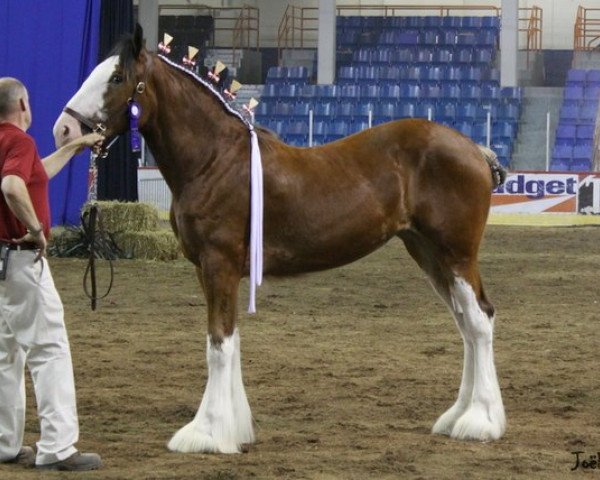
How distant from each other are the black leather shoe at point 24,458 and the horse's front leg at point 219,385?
75 cm

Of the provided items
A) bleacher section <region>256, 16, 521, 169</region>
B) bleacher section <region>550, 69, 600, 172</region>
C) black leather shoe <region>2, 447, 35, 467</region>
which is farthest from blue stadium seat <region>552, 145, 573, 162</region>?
black leather shoe <region>2, 447, 35, 467</region>

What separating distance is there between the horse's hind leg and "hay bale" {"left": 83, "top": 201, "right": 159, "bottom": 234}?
10336 mm

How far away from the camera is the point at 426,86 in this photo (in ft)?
103

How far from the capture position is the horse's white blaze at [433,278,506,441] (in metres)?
6.73

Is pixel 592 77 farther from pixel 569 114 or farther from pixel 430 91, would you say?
pixel 430 91

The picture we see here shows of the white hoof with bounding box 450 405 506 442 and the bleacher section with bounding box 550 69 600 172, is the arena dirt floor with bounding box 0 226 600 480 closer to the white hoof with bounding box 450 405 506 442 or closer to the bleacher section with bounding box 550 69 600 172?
the white hoof with bounding box 450 405 506 442

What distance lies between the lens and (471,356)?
704cm

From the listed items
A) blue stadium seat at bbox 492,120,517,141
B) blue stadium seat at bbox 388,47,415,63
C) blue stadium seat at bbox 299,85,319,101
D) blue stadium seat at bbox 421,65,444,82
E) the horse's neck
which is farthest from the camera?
blue stadium seat at bbox 388,47,415,63

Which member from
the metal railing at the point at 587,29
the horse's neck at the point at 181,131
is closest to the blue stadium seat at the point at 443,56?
the metal railing at the point at 587,29

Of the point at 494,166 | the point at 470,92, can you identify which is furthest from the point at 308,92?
the point at 494,166

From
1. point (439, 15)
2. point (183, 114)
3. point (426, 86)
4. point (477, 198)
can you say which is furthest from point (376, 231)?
point (439, 15)

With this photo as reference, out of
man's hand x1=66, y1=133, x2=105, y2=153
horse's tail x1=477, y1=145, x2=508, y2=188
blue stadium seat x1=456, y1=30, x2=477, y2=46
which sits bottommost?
horse's tail x1=477, y1=145, x2=508, y2=188

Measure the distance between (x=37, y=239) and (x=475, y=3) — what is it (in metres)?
30.0

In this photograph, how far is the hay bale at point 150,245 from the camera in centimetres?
1670
